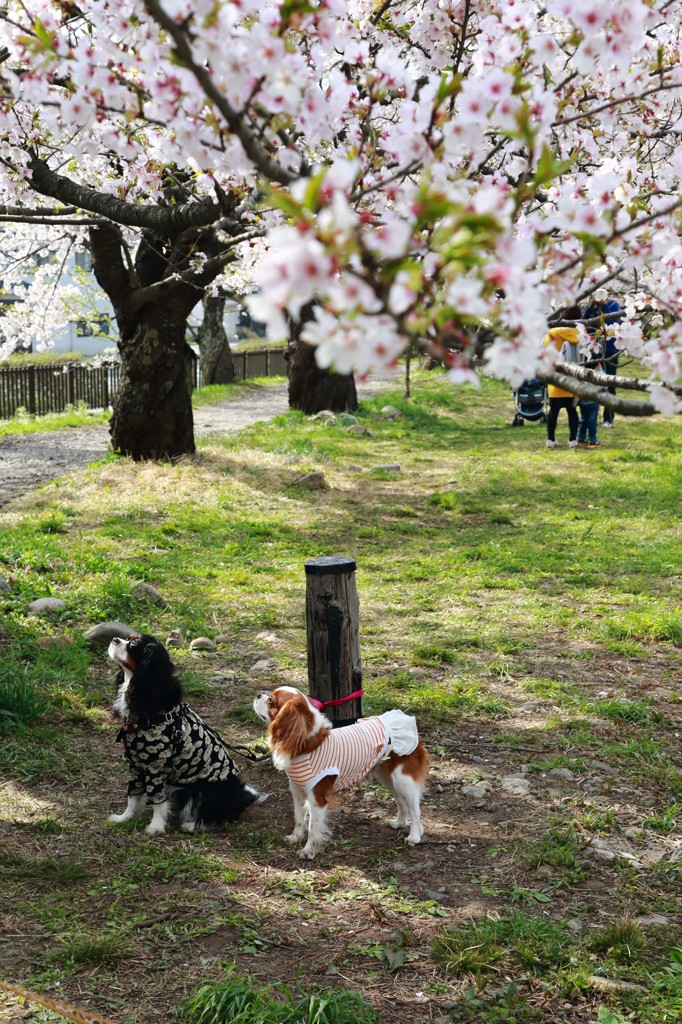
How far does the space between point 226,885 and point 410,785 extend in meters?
0.90

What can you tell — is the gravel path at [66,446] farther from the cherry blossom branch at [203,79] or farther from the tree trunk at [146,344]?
the cherry blossom branch at [203,79]

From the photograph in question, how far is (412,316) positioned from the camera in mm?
1799

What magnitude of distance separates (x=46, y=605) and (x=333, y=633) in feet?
8.85

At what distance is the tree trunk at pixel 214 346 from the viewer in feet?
83.0

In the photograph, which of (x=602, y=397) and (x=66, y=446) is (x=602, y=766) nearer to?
(x=602, y=397)

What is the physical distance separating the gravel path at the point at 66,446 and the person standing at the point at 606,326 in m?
2.99

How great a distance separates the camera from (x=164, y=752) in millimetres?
4496

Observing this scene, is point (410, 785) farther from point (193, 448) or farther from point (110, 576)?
point (193, 448)

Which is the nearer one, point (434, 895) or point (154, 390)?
point (434, 895)

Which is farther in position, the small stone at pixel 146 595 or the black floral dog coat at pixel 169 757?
the small stone at pixel 146 595

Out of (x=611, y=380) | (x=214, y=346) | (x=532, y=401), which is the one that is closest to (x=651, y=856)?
(x=611, y=380)

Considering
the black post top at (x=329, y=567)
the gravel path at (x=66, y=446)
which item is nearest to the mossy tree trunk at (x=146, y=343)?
the gravel path at (x=66, y=446)

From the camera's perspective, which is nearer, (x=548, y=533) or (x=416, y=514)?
(x=548, y=533)

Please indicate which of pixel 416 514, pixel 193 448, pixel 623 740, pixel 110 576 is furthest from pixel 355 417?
pixel 623 740
